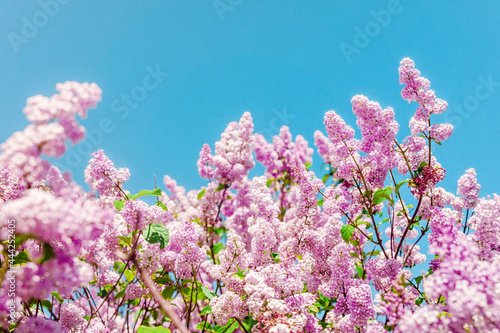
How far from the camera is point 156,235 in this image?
393 centimetres

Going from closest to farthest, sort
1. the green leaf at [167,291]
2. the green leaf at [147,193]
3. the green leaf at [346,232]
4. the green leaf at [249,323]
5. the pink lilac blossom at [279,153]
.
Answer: the green leaf at [249,323] → the green leaf at [147,193] → the green leaf at [346,232] → the green leaf at [167,291] → the pink lilac blossom at [279,153]

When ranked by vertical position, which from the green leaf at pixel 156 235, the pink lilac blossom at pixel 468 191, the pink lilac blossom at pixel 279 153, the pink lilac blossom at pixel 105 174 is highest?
the pink lilac blossom at pixel 279 153

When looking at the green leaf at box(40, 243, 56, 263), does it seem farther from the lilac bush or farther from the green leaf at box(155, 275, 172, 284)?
the green leaf at box(155, 275, 172, 284)

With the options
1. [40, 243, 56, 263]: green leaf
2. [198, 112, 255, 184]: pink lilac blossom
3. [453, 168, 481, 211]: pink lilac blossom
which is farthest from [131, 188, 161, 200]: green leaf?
[453, 168, 481, 211]: pink lilac blossom

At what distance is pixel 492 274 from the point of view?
2.10 m

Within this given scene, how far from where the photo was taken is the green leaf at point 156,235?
3.90 meters

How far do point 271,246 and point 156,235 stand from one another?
1.26 m

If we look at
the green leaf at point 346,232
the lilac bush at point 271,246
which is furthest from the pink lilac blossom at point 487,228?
the green leaf at point 346,232

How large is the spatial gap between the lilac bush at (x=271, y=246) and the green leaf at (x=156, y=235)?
0.01m

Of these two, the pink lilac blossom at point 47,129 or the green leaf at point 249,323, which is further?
the green leaf at point 249,323

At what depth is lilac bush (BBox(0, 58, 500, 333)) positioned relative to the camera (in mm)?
2102

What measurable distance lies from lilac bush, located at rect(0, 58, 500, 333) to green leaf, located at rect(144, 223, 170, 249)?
0.03 feet

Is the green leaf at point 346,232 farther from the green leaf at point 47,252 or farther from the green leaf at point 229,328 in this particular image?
the green leaf at point 47,252

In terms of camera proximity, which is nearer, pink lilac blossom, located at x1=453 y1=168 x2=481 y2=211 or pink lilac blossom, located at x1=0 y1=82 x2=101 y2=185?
pink lilac blossom, located at x1=0 y1=82 x2=101 y2=185
